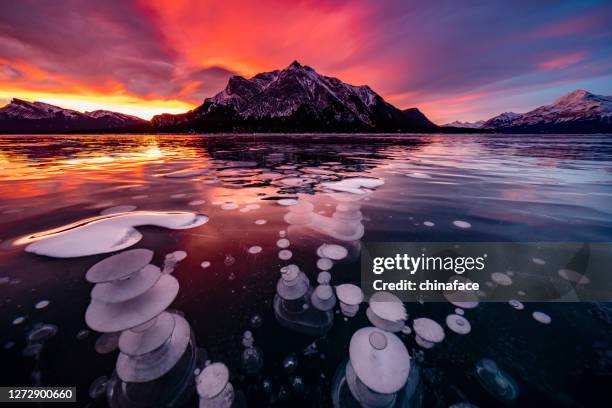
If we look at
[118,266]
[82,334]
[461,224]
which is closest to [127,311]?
[118,266]

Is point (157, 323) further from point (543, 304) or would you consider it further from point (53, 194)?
point (53, 194)

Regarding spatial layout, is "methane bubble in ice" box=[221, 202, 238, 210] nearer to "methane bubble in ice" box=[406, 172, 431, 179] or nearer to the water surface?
the water surface

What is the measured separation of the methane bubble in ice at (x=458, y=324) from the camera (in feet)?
6.52

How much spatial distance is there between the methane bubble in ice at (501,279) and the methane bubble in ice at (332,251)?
5.46 feet

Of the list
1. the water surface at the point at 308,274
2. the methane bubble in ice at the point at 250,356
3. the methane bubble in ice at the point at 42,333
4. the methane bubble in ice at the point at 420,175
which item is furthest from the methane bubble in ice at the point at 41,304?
the methane bubble in ice at the point at 420,175

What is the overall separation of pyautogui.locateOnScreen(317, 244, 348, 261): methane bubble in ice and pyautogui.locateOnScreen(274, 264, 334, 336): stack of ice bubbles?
0.56 meters

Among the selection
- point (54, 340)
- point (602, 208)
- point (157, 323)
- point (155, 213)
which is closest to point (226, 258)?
point (157, 323)

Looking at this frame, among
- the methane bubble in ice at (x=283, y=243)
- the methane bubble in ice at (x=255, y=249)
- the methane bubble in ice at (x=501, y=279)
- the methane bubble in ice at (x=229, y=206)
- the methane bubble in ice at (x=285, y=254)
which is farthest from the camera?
the methane bubble in ice at (x=229, y=206)

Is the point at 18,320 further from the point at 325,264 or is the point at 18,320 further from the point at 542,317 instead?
the point at 542,317

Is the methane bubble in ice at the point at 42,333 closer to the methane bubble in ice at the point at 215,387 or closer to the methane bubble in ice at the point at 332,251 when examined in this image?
the methane bubble in ice at the point at 215,387

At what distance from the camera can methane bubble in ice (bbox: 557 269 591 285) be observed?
250 centimetres

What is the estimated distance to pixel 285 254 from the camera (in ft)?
10.1

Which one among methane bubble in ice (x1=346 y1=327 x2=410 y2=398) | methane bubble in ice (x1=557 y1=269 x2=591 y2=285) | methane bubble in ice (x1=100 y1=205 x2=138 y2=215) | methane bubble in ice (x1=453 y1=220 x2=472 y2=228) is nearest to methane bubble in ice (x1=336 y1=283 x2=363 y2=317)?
methane bubble in ice (x1=346 y1=327 x2=410 y2=398)

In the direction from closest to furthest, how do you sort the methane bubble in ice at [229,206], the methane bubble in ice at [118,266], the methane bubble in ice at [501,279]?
1. the methane bubble in ice at [118,266]
2. the methane bubble in ice at [501,279]
3. the methane bubble in ice at [229,206]
